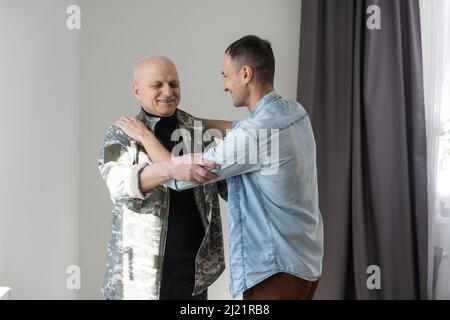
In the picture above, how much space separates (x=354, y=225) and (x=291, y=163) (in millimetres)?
1132

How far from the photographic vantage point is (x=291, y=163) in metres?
1.72

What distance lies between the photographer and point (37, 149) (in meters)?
2.25

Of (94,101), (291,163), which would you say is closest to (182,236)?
(291,163)

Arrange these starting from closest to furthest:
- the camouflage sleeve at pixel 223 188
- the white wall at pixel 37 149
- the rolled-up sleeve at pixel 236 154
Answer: the rolled-up sleeve at pixel 236 154 → the camouflage sleeve at pixel 223 188 → the white wall at pixel 37 149

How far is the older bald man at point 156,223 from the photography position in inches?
72.1

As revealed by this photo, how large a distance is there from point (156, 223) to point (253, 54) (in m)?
0.68

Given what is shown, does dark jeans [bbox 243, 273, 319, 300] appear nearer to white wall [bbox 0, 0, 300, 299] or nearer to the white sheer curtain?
white wall [bbox 0, 0, 300, 299]

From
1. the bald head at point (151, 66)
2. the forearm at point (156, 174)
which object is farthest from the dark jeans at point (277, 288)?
the bald head at point (151, 66)

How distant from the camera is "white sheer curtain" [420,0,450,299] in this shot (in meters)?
2.61

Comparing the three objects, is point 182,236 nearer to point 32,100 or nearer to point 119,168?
point 119,168

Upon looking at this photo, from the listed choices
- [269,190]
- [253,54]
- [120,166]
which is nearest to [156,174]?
[120,166]

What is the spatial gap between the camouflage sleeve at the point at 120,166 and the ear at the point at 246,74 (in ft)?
1.46

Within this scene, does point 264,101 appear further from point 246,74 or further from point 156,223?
point 156,223

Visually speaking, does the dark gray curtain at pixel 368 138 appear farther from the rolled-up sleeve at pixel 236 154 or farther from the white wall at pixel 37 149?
the white wall at pixel 37 149
